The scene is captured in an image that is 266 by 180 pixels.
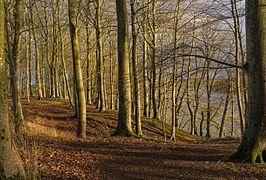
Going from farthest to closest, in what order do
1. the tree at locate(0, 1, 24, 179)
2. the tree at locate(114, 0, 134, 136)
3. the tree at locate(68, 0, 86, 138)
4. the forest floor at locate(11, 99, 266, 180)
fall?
the tree at locate(68, 0, 86, 138), the tree at locate(114, 0, 134, 136), the forest floor at locate(11, 99, 266, 180), the tree at locate(0, 1, 24, 179)

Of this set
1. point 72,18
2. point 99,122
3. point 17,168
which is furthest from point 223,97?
point 17,168

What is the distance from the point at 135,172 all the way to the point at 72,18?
8.17m

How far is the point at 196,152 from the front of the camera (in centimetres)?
841

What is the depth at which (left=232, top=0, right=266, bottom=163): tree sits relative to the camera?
6.93 meters

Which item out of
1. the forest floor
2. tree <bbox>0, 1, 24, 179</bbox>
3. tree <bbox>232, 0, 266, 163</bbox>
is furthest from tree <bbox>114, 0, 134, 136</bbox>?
tree <bbox>0, 1, 24, 179</bbox>

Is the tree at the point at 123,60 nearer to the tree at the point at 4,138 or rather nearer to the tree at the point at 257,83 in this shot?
the tree at the point at 257,83

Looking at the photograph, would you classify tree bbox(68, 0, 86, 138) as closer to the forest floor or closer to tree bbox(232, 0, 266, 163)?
the forest floor

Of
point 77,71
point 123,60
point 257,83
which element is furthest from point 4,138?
point 77,71

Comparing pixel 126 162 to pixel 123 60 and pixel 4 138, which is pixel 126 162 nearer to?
pixel 4 138

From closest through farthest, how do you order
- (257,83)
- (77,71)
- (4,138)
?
(4,138), (257,83), (77,71)

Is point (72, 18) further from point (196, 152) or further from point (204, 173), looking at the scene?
point (204, 173)

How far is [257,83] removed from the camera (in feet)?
22.8

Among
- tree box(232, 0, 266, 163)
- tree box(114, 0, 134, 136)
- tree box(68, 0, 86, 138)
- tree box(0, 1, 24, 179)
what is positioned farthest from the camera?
tree box(68, 0, 86, 138)

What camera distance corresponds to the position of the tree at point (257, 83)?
6.93 m
